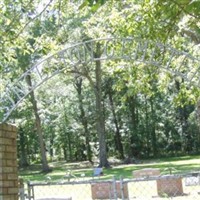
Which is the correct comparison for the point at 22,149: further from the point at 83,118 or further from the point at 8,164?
the point at 8,164

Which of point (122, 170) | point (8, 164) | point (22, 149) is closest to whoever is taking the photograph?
point (8, 164)

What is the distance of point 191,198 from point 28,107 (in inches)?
924

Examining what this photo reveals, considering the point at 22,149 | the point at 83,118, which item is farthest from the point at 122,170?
the point at 22,149

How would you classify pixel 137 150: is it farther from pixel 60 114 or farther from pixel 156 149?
pixel 60 114

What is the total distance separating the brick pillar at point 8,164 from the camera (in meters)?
4.43

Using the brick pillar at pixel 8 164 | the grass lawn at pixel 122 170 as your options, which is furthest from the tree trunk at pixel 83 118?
the brick pillar at pixel 8 164

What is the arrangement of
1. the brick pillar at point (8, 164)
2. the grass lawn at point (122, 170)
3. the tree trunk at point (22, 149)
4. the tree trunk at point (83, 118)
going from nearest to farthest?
the brick pillar at point (8, 164), the grass lawn at point (122, 170), the tree trunk at point (83, 118), the tree trunk at point (22, 149)

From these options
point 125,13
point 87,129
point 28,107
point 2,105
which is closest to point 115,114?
point 87,129

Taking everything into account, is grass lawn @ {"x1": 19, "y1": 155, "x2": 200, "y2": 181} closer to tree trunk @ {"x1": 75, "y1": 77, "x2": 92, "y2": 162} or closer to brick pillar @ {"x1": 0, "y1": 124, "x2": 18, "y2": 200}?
tree trunk @ {"x1": 75, "y1": 77, "x2": 92, "y2": 162}

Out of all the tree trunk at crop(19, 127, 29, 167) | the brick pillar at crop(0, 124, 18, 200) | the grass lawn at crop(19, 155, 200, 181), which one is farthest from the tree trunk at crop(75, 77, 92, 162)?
the brick pillar at crop(0, 124, 18, 200)

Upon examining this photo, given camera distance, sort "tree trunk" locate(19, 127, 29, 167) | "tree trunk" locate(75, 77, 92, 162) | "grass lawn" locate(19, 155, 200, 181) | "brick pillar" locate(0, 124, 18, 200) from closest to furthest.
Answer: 1. "brick pillar" locate(0, 124, 18, 200)
2. "grass lawn" locate(19, 155, 200, 181)
3. "tree trunk" locate(75, 77, 92, 162)
4. "tree trunk" locate(19, 127, 29, 167)

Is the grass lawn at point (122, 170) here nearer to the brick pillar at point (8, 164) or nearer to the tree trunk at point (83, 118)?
the tree trunk at point (83, 118)

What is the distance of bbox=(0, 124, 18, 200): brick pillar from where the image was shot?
14.5ft

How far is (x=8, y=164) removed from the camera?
4.55 m
